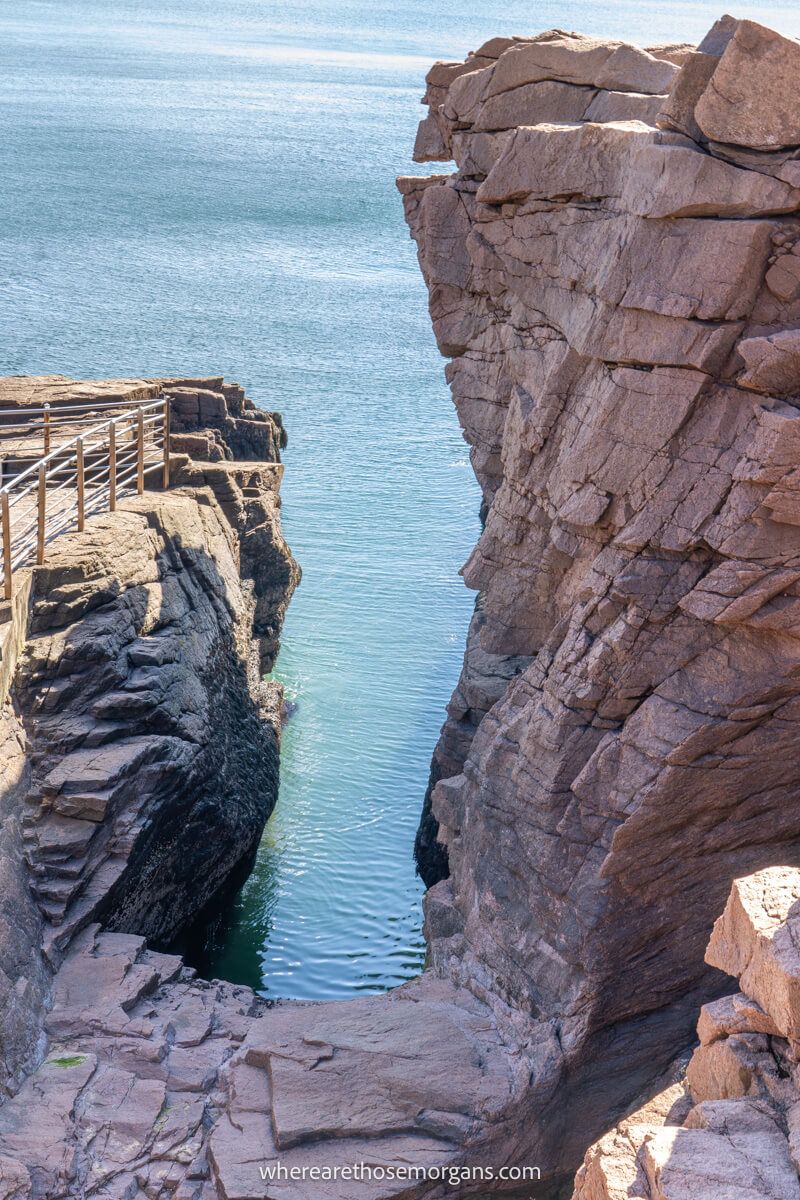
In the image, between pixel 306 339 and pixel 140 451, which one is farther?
pixel 306 339

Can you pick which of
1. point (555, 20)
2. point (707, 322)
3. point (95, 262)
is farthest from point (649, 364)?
point (555, 20)

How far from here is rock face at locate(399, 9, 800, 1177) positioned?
10688 millimetres

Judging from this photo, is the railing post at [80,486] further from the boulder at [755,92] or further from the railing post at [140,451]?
the boulder at [755,92]

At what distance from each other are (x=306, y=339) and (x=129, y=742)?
94.4 ft

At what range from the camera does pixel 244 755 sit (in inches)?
682

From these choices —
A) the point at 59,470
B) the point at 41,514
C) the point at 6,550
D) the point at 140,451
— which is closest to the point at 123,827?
the point at 6,550

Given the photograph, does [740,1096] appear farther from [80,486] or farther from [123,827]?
[80,486]

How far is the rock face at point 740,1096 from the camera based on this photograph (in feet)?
19.2

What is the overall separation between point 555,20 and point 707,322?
90.3m

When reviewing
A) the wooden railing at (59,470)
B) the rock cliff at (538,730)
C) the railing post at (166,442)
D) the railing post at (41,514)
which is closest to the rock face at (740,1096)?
the rock cliff at (538,730)

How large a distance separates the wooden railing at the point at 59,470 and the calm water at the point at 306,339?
18.2ft

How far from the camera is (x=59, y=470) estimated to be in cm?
1606

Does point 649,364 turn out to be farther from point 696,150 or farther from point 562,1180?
point 562,1180

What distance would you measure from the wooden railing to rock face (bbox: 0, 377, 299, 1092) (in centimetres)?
35
